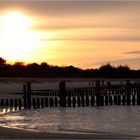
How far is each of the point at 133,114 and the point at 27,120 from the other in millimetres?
6058

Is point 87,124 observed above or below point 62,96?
below

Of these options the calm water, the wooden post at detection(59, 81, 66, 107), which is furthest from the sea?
the wooden post at detection(59, 81, 66, 107)

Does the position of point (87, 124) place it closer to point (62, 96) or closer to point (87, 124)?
point (87, 124)

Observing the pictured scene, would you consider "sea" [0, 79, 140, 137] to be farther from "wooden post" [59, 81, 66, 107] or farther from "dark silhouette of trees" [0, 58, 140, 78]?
"dark silhouette of trees" [0, 58, 140, 78]

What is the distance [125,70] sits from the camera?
2869 inches

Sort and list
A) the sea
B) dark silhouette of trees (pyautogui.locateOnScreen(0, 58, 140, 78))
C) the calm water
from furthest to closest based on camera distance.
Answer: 1. dark silhouette of trees (pyautogui.locateOnScreen(0, 58, 140, 78))
2. the calm water
3. the sea

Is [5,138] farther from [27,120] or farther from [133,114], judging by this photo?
[133,114]

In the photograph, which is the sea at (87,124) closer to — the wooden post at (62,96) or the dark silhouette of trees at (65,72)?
the wooden post at (62,96)

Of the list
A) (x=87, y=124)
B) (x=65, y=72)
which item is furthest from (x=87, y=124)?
(x=65, y=72)

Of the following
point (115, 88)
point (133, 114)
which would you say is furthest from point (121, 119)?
point (115, 88)

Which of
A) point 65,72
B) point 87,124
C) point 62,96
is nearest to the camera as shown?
point 87,124

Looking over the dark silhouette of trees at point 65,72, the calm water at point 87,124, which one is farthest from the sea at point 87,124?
the dark silhouette of trees at point 65,72

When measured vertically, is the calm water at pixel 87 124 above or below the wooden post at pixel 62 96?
below

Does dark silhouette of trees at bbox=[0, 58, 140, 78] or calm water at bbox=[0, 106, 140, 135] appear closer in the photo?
calm water at bbox=[0, 106, 140, 135]
